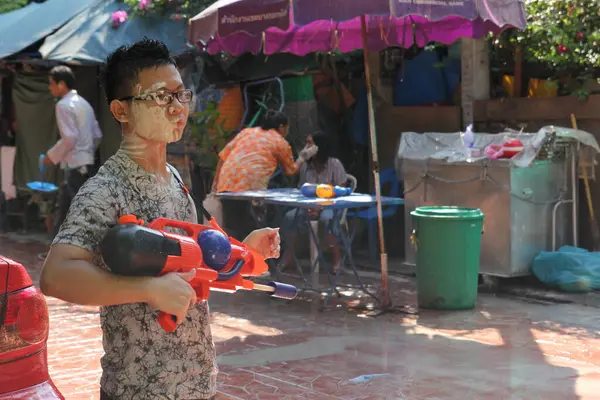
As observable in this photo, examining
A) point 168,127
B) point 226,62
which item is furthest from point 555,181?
point 168,127

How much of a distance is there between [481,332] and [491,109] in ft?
12.2

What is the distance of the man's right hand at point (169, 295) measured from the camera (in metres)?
2.33

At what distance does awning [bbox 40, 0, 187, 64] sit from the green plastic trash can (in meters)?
5.63

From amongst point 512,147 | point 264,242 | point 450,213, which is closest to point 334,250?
point 450,213

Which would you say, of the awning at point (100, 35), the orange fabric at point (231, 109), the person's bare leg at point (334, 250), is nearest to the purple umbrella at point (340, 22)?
the person's bare leg at point (334, 250)

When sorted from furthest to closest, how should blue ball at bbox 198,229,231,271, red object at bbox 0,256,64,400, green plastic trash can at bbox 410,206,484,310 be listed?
1. green plastic trash can at bbox 410,206,484,310
2. red object at bbox 0,256,64,400
3. blue ball at bbox 198,229,231,271

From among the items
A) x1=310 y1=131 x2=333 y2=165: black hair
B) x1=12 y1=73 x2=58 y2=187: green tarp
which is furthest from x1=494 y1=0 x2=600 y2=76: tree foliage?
x1=12 y1=73 x2=58 y2=187: green tarp

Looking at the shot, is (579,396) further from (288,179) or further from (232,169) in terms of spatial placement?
(288,179)

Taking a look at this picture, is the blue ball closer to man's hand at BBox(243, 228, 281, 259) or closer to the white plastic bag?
man's hand at BBox(243, 228, 281, 259)

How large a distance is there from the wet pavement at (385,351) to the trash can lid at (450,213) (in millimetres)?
837

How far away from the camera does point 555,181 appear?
9.41 metres

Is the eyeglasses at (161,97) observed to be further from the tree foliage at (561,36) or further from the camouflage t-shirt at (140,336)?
the tree foliage at (561,36)

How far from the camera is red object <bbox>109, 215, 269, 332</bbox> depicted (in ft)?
7.80

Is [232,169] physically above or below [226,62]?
below
